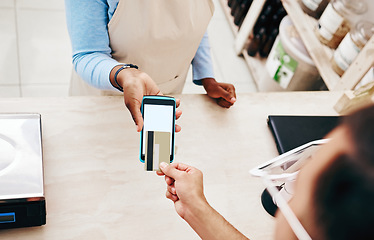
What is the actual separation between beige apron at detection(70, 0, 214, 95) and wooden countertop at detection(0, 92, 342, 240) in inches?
5.8

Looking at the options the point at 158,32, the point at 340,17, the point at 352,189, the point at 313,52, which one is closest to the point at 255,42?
the point at 313,52

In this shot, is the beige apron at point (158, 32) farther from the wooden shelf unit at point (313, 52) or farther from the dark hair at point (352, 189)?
the wooden shelf unit at point (313, 52)

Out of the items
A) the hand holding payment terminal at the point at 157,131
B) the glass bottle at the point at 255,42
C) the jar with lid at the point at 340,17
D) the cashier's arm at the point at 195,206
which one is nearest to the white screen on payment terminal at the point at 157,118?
the hand holding payment terminal at the point at 157,131

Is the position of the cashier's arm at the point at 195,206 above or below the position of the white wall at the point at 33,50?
above

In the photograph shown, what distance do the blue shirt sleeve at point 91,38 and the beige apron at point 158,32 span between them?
0.11 ft

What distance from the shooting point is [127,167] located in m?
1.00

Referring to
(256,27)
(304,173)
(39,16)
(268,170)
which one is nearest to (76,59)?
(268,170)

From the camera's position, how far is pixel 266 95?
1326 mm

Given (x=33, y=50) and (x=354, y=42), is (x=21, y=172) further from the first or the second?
(x=33, y=50)

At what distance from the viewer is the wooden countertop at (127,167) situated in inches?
34.7

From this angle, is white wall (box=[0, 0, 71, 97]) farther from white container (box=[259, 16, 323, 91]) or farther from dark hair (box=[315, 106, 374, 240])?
dark hair (box=[315, 106, 374, 240])

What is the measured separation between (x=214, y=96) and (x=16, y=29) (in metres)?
1.83

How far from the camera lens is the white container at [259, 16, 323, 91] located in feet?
6.95

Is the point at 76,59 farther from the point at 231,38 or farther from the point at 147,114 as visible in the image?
the point at 231,38
